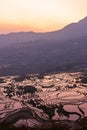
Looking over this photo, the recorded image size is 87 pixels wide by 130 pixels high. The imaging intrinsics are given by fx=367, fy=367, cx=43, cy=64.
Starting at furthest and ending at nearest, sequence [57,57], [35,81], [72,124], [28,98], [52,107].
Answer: [57,57] → [35,81] → [28,98] → [52,107] → [72,124]

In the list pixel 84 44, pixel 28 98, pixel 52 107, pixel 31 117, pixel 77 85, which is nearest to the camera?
pixel 31 117

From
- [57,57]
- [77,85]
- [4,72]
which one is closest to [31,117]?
[77,85]

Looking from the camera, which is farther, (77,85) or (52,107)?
(77,85)

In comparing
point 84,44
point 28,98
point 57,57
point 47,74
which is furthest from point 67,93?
point 84,44

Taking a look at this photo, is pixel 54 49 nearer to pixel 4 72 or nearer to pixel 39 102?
pixel 4 72

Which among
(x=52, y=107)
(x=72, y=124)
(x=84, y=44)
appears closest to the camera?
(x=72, y=124)

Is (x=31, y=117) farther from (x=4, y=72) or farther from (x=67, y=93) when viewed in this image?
(x=4, y=72)

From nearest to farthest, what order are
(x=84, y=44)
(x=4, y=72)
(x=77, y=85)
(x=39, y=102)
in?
(x=39, y=102) → (x=77, y=85) → (x=4, y=72) → (x=84, y=44)

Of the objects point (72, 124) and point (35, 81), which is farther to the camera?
point (35, 81)

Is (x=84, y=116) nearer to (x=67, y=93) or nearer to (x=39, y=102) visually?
(x=39, y=102)
